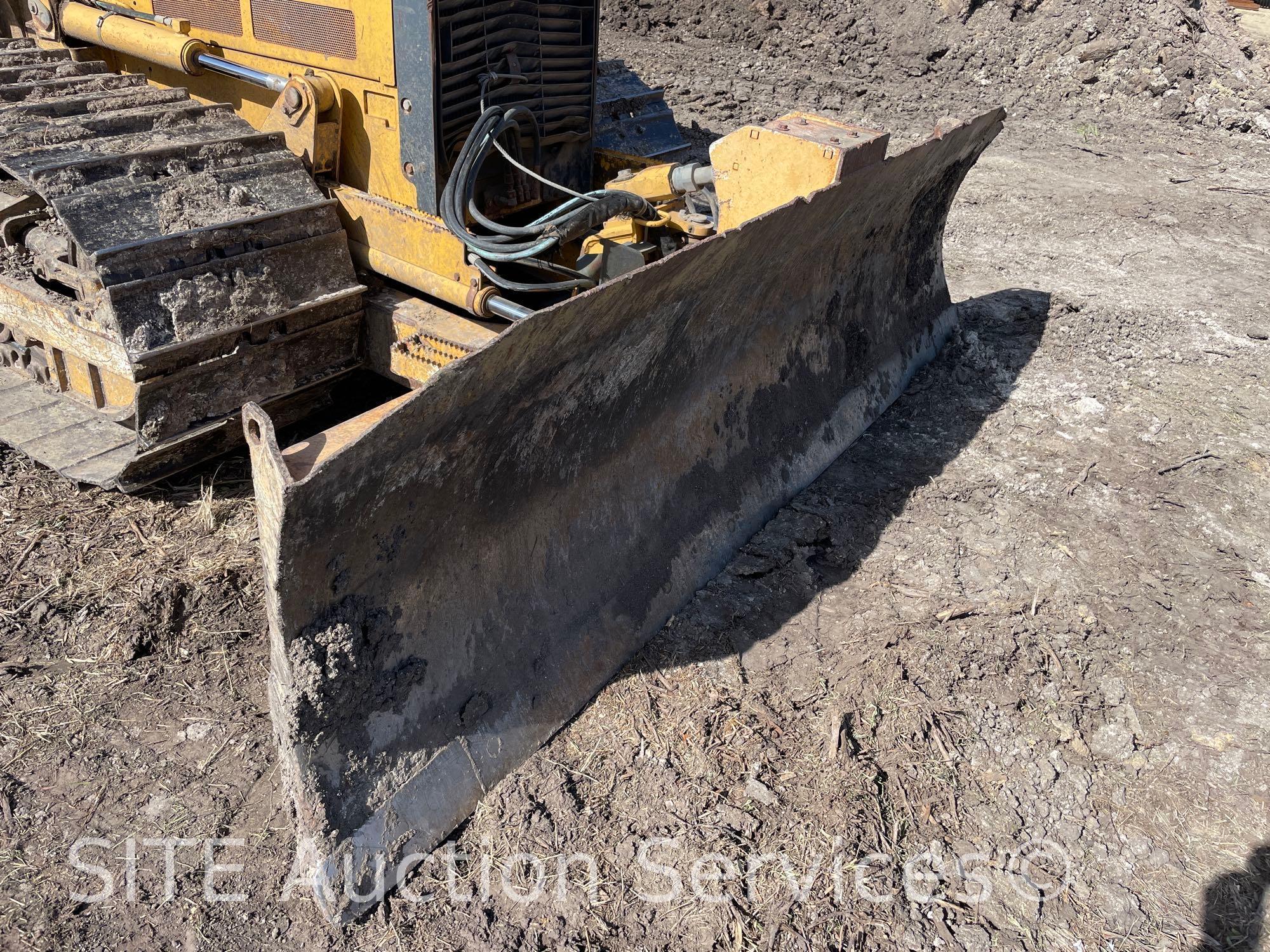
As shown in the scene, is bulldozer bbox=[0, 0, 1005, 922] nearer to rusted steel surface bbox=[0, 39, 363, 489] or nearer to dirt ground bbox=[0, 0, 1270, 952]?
rusted steel surface bbox=[0, 39, 363, 489]

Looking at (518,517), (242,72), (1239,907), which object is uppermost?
(242,72)

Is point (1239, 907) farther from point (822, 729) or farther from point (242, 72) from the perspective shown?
point (242, 72)

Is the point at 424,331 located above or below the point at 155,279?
below

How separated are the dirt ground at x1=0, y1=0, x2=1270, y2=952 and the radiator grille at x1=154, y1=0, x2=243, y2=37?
1.85m

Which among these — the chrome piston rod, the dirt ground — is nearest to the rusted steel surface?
the chrome piston rod

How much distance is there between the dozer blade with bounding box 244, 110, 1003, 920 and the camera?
2.16 meters

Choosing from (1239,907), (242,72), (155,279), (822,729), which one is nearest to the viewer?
(1239,907)

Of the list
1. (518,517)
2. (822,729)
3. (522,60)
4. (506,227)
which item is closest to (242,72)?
(522,60)

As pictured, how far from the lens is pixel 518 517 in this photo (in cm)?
271

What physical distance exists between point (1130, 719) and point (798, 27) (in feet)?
36.7

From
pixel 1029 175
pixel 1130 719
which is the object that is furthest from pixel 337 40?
pixel 1029 175

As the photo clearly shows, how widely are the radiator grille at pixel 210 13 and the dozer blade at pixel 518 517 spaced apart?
2.41m

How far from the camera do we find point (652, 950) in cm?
221

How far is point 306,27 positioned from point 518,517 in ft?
7.51
